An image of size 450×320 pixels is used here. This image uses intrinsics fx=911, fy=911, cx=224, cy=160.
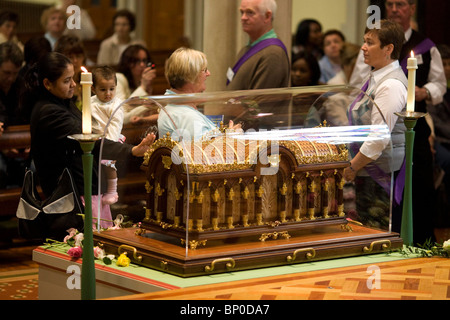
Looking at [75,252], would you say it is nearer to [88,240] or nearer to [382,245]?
[88,240]

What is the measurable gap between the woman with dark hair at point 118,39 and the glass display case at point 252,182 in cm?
555

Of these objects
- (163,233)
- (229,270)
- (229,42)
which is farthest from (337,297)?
(229,42)

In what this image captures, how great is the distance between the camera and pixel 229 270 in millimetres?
4762

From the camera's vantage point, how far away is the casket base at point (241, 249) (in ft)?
15.4

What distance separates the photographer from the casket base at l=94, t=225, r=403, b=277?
15.4ft

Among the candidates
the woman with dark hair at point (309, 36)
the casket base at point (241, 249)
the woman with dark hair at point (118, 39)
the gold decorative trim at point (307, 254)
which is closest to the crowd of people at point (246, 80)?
the casket base at point (241, 249)

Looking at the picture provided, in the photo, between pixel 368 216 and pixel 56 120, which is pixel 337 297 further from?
pixel 56 120

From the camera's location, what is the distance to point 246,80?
278 inches

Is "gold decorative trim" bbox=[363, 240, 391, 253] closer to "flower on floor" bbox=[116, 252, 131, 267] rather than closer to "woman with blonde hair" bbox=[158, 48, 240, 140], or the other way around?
"woman with blonde hair" bbox=[158, 48, 240, 140]

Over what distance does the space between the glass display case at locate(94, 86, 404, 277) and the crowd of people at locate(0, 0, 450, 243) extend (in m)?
0.06

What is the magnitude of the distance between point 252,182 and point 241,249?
1.26ft

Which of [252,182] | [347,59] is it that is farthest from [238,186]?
[347,59]

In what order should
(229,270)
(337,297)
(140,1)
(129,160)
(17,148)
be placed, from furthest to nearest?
(140,1)
(17,148)
(129,160)
(229,270)
(337,297)

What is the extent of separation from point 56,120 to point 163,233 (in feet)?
A: 3.81
